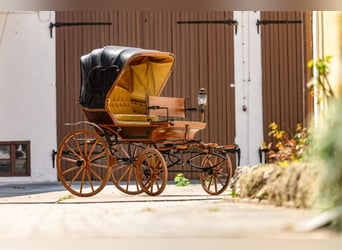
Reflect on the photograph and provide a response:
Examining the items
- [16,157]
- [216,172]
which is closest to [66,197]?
[216,172]

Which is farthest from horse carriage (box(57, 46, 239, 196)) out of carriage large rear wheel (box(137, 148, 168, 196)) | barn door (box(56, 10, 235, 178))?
barn door (box(56, 10, 235, 178))

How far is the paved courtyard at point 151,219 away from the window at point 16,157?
15.4 feet

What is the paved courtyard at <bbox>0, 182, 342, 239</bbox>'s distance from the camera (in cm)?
552

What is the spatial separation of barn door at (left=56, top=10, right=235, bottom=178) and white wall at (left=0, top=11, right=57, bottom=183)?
148 mm

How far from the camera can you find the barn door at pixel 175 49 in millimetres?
13656

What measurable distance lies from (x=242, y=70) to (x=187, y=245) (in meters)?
8.16

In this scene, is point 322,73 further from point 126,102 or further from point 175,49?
point 175,49

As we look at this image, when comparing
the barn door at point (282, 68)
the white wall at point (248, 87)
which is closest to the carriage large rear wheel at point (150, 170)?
the barn door at point (282, 68)

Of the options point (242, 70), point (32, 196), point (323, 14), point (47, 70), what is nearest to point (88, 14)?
point (47, 70)

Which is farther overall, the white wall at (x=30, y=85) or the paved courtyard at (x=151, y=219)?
the white wall at (x=30, y=85)

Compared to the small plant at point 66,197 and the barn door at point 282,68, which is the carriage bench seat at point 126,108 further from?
the barn door at point 282,68

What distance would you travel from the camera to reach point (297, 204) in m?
6.63

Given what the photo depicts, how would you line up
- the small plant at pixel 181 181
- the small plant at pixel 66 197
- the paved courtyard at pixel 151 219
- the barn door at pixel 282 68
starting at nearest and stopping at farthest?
the paved courtyard at pixel 151 219 → the small plant at pixel 66 197 → the small plant at pixel 181 181 → the barn door at pixel 282 68

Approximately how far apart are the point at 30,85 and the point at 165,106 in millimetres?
4733
